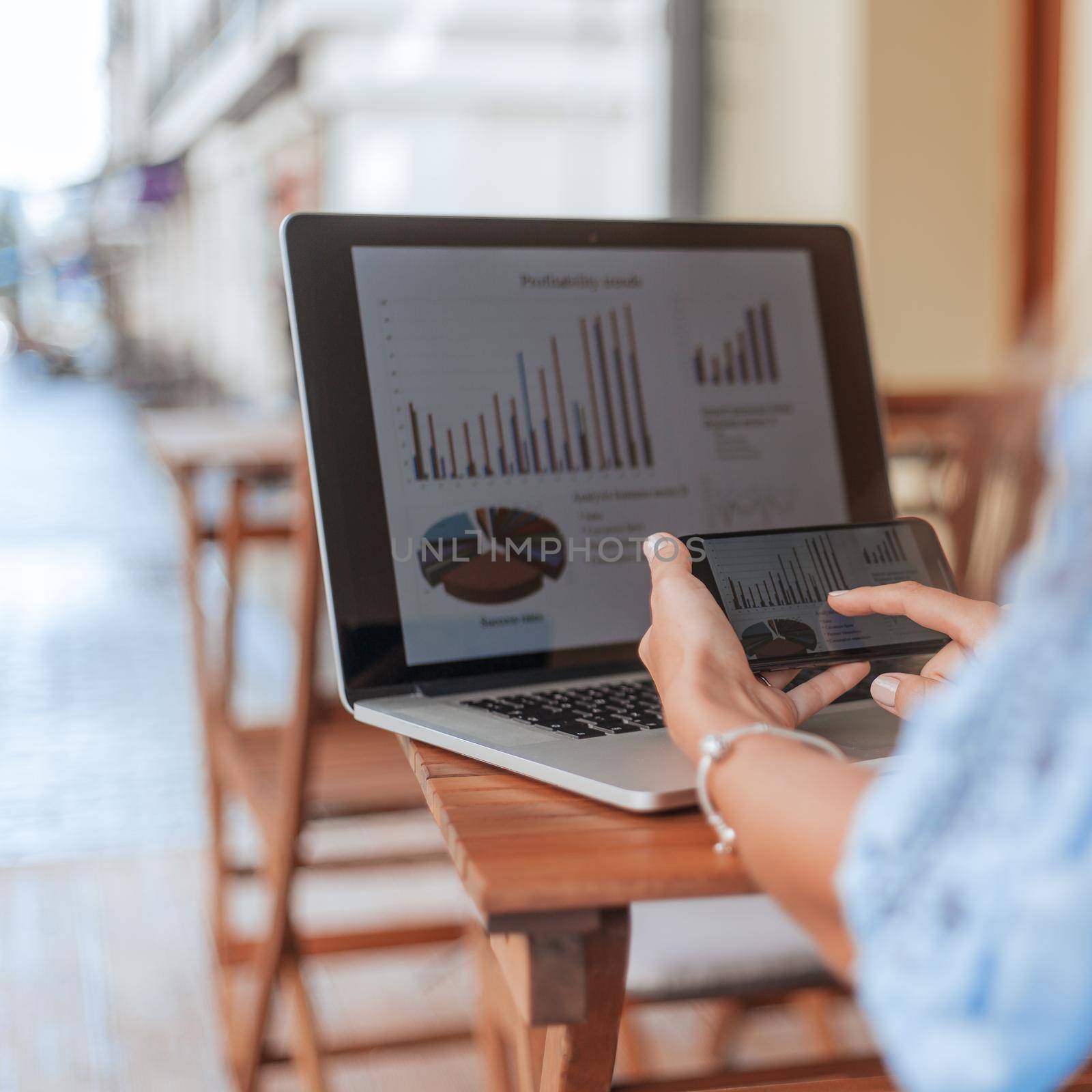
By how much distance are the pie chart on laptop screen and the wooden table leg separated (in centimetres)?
25

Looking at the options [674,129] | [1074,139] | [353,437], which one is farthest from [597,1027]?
[674,129]

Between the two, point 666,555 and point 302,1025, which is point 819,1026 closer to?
point 302,1025

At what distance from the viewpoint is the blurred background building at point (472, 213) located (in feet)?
7.03

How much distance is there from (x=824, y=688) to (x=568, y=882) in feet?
0.58

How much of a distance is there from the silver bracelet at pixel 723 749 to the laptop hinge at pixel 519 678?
0.92 ft

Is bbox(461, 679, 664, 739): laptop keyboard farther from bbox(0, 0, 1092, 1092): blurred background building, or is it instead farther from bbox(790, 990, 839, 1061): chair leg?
bbox(790, 990, 839, 1061): chair leg

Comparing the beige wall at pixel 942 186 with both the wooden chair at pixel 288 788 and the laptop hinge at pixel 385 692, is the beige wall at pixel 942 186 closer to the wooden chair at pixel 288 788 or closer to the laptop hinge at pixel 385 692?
the wooden chair at pixel 288 788

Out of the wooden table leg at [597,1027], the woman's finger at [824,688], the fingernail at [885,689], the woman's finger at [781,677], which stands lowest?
the wooden table leg at [597,1027]

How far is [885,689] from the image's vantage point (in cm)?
60

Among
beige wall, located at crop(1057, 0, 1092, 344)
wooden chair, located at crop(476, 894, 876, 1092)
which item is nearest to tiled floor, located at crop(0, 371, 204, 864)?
wooden chair, located at crop(476, 894, 876, 1092)

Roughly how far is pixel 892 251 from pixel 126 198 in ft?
51.4

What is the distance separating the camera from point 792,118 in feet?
12.1

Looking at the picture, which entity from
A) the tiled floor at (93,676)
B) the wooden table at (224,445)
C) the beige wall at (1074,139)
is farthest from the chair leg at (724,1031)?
the beige wall at (1074,139)

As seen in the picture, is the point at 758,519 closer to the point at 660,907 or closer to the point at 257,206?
the point at 660,907
